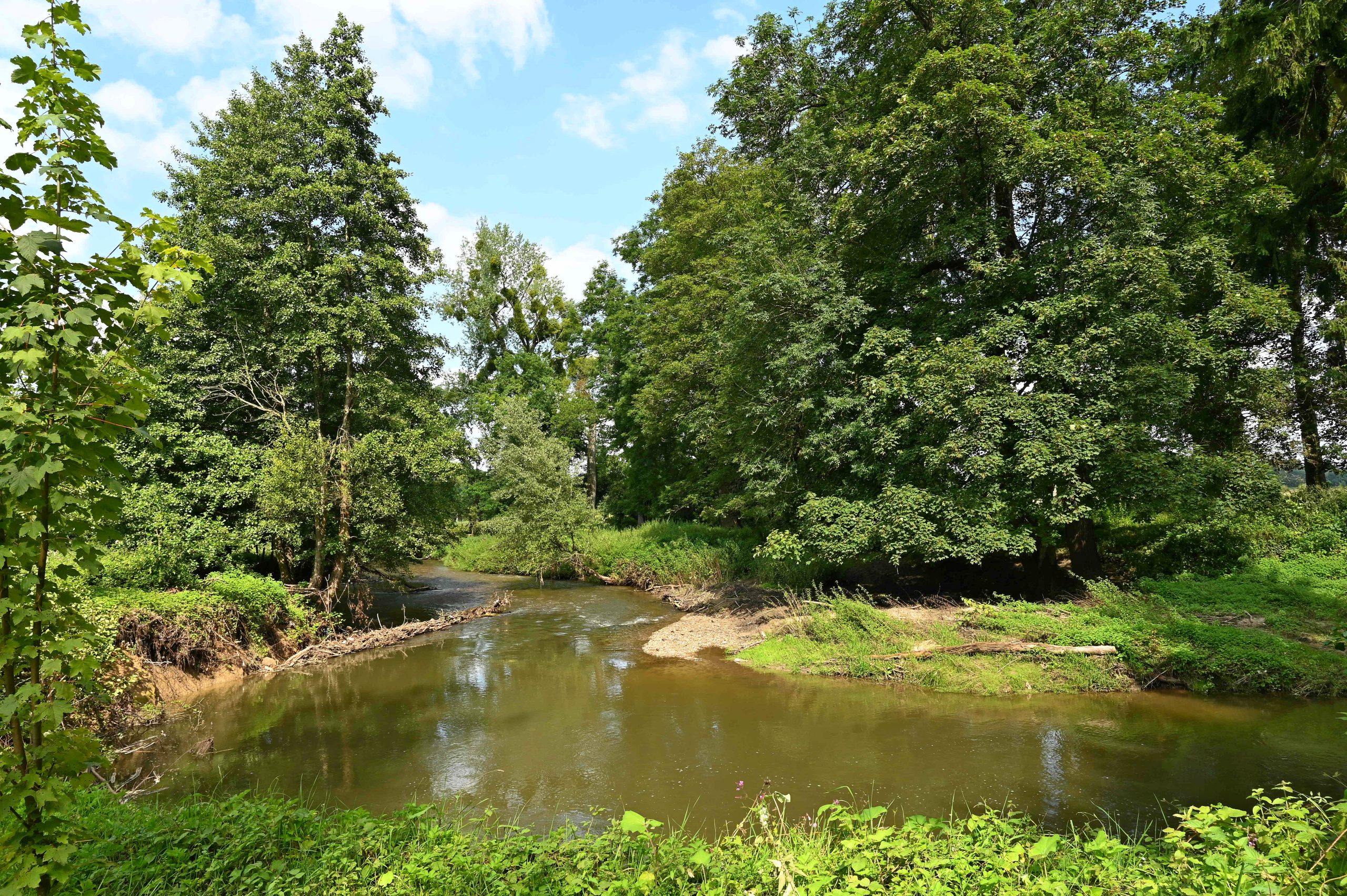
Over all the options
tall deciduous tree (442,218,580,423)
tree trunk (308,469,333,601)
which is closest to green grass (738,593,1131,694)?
tree trunk (308,469,333,601)

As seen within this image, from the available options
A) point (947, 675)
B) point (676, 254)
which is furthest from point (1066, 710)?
point (676, 254)

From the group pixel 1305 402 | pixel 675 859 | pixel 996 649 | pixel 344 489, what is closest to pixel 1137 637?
pixel 996 649

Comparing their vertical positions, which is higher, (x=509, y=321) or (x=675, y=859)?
(x=509, y=321)

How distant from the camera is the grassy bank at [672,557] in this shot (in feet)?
72.4

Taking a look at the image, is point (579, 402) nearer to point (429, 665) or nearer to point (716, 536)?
point (716, 536)

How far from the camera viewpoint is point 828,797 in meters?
7.52

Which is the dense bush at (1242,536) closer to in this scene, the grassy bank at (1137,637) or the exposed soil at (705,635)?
the grassy bank at (1137,637)

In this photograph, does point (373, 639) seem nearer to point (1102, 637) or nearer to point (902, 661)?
point (902, 661)

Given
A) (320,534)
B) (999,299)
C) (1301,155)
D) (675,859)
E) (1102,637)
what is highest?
(1301,155)

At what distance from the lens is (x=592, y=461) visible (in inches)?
1607

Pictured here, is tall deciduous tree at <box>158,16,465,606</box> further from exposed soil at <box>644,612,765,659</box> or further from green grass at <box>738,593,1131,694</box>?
green grass at <box>738,593,1131,694</box>

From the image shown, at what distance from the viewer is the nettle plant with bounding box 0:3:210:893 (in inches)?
103

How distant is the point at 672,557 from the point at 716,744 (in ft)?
50.5

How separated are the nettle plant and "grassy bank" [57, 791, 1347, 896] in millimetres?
1601
